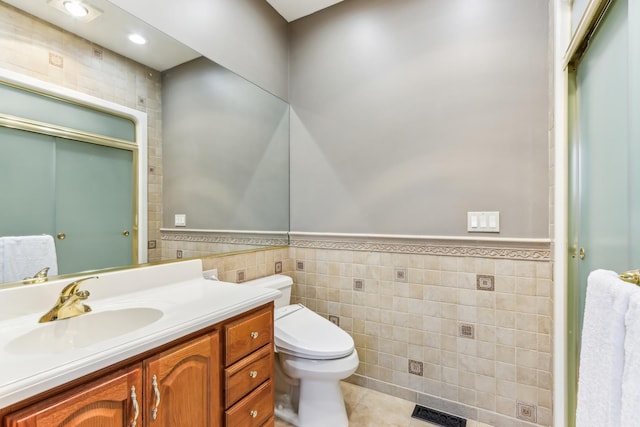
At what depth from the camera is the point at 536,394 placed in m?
1.55

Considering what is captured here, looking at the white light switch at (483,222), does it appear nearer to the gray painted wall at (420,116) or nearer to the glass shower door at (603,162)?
the gray painted wall at (420,116)

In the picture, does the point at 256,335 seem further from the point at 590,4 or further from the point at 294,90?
the point at 294,90

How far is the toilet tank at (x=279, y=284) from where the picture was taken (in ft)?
6.22

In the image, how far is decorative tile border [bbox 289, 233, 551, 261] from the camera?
5.10 feet

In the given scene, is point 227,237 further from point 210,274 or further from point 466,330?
point 466,330

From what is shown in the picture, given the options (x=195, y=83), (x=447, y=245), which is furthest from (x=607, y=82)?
(x=195, y=83)

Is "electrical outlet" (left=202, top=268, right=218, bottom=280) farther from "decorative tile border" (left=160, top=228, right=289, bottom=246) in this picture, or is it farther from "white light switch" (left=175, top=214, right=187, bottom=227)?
"white light switch" (left=175, top=214, right=187, bottom=227)

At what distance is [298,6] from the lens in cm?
212

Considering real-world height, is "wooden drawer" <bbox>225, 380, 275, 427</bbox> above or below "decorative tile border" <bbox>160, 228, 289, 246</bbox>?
below

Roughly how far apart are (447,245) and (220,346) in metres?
1.30

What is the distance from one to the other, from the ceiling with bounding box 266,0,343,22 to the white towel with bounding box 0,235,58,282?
195cm

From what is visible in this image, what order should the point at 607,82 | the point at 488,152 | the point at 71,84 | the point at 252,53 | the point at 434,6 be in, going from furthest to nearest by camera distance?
the point at 252,53, the point at 434,6, the point at 488,152, the point at 71,84, the point at 607,82

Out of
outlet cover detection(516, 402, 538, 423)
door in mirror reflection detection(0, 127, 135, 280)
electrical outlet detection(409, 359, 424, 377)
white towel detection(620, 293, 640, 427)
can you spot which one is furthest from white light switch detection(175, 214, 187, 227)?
outlet cover detection(516, 402, 538, 423)

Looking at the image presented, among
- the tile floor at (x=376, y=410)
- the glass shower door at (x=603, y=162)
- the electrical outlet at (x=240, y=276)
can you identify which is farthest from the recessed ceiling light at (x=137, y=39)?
the tile floor at (x=376, y=410)
